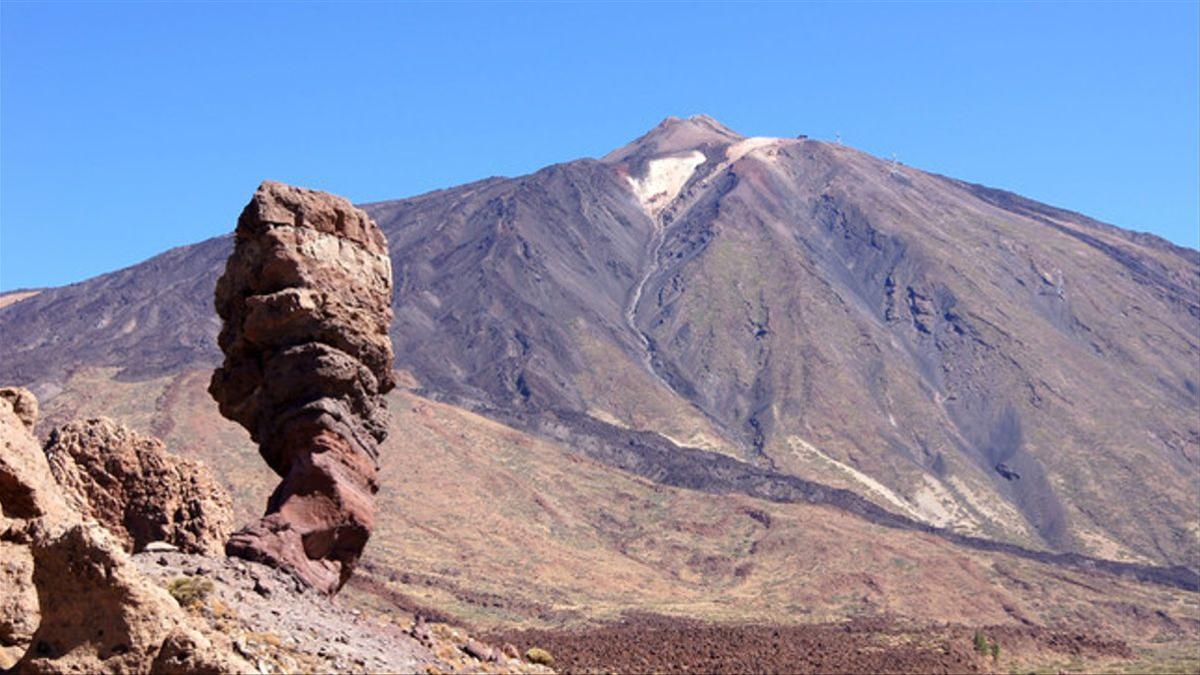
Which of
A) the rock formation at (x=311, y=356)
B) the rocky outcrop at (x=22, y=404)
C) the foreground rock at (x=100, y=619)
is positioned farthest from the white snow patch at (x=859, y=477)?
the foreground rock at (x=100, y=619)

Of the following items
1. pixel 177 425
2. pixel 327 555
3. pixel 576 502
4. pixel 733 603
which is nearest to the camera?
Answer: pixel 327 555

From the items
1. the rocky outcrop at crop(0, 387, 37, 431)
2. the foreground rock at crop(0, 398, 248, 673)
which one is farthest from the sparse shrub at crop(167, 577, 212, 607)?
the foreground rock at crop(0, 398, 248, 673)

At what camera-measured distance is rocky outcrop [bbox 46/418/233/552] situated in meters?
17.5

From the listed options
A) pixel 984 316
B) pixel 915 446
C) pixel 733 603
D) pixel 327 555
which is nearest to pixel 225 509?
pixel 327 555

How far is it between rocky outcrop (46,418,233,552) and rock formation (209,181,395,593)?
0.83 meters

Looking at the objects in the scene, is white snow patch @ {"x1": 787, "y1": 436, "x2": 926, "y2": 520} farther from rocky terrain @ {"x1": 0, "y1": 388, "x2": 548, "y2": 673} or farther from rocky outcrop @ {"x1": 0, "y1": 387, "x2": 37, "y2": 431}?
rocky outcrop @ {"x1": 0, "y1": 387, "x2": 37, "y2": 431}

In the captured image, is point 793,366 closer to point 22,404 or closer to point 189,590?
point 189,590

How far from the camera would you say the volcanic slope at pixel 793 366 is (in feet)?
458

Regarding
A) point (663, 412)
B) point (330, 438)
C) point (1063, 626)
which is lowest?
point (330, 438)

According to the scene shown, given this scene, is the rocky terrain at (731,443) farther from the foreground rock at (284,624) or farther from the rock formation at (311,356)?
the foreground rock at (284,624)

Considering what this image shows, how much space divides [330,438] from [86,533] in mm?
8969

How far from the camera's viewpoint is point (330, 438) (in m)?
19.2

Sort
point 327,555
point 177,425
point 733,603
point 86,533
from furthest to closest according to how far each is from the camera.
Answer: point 177,425
point 733,603
point 327,555
point 86,533

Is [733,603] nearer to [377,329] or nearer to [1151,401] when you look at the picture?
[377,329]
